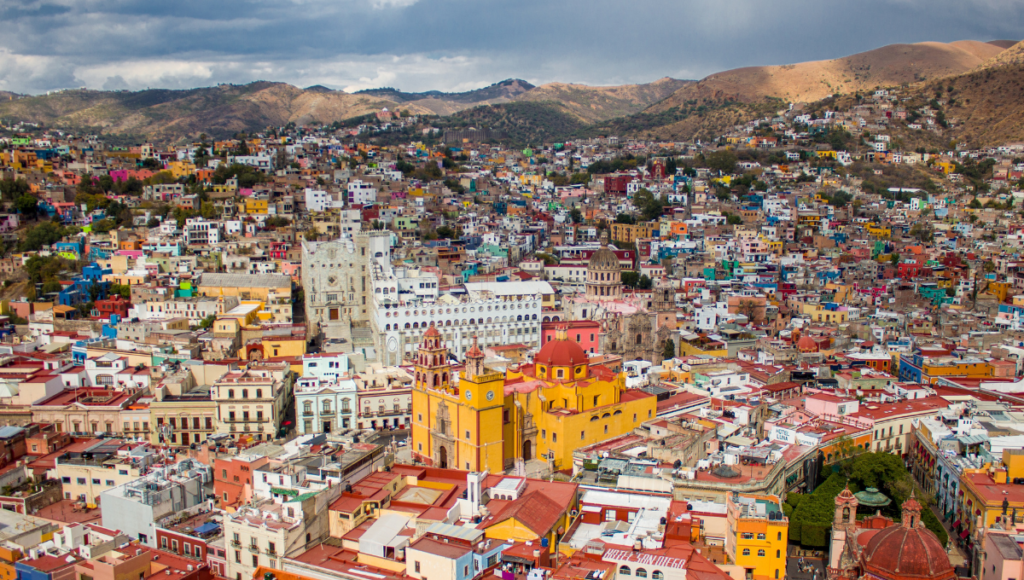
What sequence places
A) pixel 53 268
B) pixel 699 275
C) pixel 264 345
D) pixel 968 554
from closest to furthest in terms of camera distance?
pixel 968 554 < pixel 264 345 < pixel 53 268 < pixel 699 275

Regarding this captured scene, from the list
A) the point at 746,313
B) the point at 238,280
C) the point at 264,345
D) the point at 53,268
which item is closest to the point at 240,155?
the point at 53,268

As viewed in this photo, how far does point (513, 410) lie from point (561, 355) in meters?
3.12

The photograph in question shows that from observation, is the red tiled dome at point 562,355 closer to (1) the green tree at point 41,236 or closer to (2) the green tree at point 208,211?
(2) the green tree at point 208,211

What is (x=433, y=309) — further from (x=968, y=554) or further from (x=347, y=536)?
(x=968, y=554)

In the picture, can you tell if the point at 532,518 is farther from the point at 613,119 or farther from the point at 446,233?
the point at 613,119

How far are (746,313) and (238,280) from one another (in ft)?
112

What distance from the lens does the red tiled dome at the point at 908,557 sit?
63.6 feet

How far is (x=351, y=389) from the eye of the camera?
3853cm

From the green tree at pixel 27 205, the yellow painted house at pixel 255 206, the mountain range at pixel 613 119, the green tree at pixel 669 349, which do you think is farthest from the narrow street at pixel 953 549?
the mountain range at pixel 613 119

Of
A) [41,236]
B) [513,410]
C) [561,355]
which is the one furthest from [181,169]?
[513,410]

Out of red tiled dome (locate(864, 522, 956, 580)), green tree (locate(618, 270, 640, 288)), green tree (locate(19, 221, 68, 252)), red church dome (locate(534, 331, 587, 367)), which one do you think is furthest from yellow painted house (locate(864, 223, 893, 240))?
green tree (locate(19, 221, 68, 252))

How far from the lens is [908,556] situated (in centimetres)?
1952

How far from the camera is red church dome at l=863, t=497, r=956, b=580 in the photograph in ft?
63.6

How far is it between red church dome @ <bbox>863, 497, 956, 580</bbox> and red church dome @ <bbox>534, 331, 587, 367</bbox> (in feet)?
51.7
